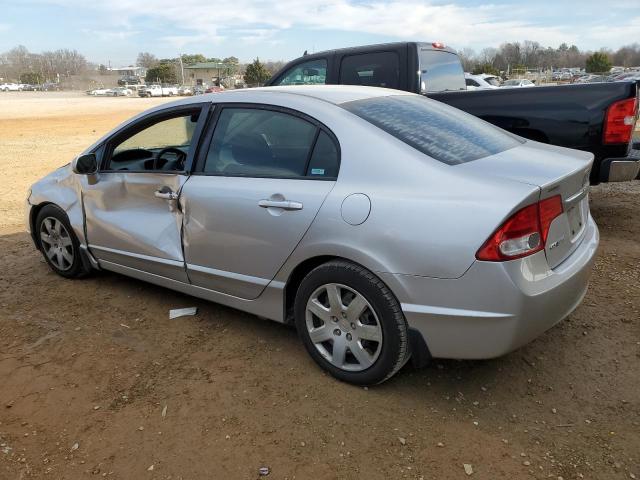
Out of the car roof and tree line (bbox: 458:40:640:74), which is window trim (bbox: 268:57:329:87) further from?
tree line (bbox: 458:40:640:74)

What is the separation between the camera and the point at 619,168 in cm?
488

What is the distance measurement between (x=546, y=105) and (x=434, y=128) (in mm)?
2510

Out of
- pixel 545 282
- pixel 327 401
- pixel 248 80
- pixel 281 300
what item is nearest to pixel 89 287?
pixel 281 300

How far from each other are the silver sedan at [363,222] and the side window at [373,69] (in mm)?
2856

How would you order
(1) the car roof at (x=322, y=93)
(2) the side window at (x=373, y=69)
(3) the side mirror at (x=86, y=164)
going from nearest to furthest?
(1) the car roof at (x=322, y=93) < (3) the side mirror at (x=86, y=164) < (2) the side window at (x=373, y=69)

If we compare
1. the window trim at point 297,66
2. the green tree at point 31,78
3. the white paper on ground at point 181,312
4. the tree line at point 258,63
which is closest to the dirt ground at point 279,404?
the white paper on ground at point 181,312

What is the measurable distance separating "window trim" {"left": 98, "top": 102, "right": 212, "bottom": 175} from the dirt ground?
1.08m

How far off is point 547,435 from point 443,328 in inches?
27.4

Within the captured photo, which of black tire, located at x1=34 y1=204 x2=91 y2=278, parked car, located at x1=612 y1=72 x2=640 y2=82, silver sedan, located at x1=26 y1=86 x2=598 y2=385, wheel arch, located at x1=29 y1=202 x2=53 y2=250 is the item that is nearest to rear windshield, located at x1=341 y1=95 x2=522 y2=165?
silver sedan, located at x1=26 y1=86 x2=598 y2=385

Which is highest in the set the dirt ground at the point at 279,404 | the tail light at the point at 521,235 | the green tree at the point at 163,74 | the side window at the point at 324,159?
the green tree at the point at 163,74

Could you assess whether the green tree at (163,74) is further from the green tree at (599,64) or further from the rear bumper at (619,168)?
the rear bumper at (619,168)

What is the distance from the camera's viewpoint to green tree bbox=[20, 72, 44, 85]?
408ft

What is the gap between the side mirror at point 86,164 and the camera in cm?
408

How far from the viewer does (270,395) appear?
292 centimetres
